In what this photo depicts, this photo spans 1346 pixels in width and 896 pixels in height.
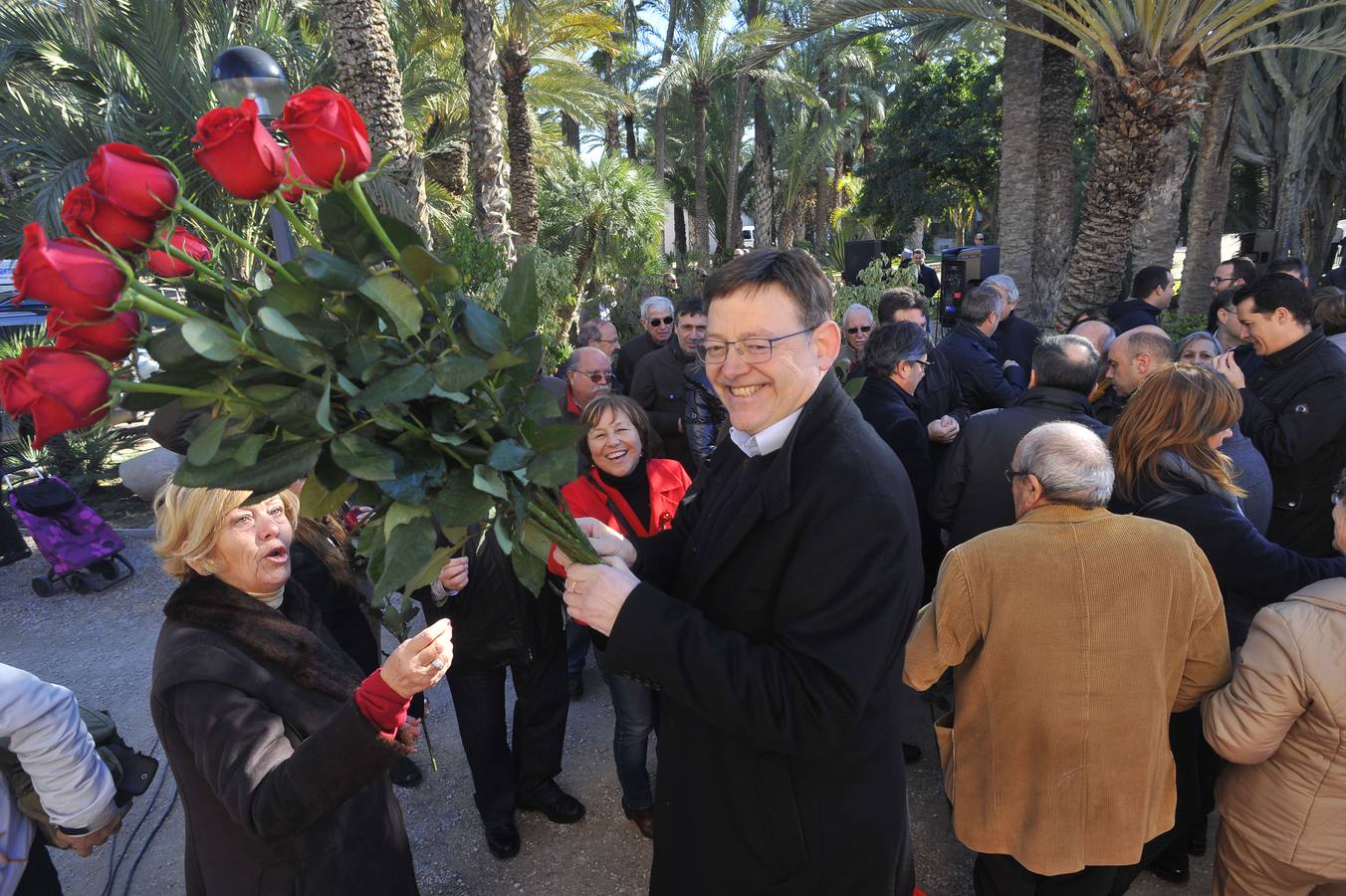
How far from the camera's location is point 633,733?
Answer: 299 cm

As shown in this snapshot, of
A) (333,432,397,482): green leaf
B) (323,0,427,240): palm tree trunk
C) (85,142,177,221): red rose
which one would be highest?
(323,0,427,240): palm tree trunk

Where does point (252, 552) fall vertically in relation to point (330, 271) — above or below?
below

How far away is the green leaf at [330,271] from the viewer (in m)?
1.00

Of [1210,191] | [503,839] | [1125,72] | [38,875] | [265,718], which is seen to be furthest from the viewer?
[1210,191]

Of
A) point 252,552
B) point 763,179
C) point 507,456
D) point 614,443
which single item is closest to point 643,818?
point 614,443

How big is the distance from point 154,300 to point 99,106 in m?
10.0

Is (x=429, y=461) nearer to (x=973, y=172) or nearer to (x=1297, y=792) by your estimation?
(x=1297, y=792)

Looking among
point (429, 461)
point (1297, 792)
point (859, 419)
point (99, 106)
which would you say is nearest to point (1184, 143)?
point (1297, 792)

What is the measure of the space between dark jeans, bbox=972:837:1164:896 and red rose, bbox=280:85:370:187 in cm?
234

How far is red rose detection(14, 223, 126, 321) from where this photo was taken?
35.4 inches

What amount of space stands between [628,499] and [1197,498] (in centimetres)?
191

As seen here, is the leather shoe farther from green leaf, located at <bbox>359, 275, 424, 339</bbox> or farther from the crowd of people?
green leaf, located at <bbox>359, 275, 424, 339</bbox>

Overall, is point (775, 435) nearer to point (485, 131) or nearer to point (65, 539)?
point (65, 539)

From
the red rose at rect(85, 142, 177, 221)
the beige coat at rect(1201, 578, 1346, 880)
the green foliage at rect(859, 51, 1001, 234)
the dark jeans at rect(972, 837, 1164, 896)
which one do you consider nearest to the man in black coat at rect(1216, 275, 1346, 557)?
the beige coat at rect(1201, 578, 1346, 880)
